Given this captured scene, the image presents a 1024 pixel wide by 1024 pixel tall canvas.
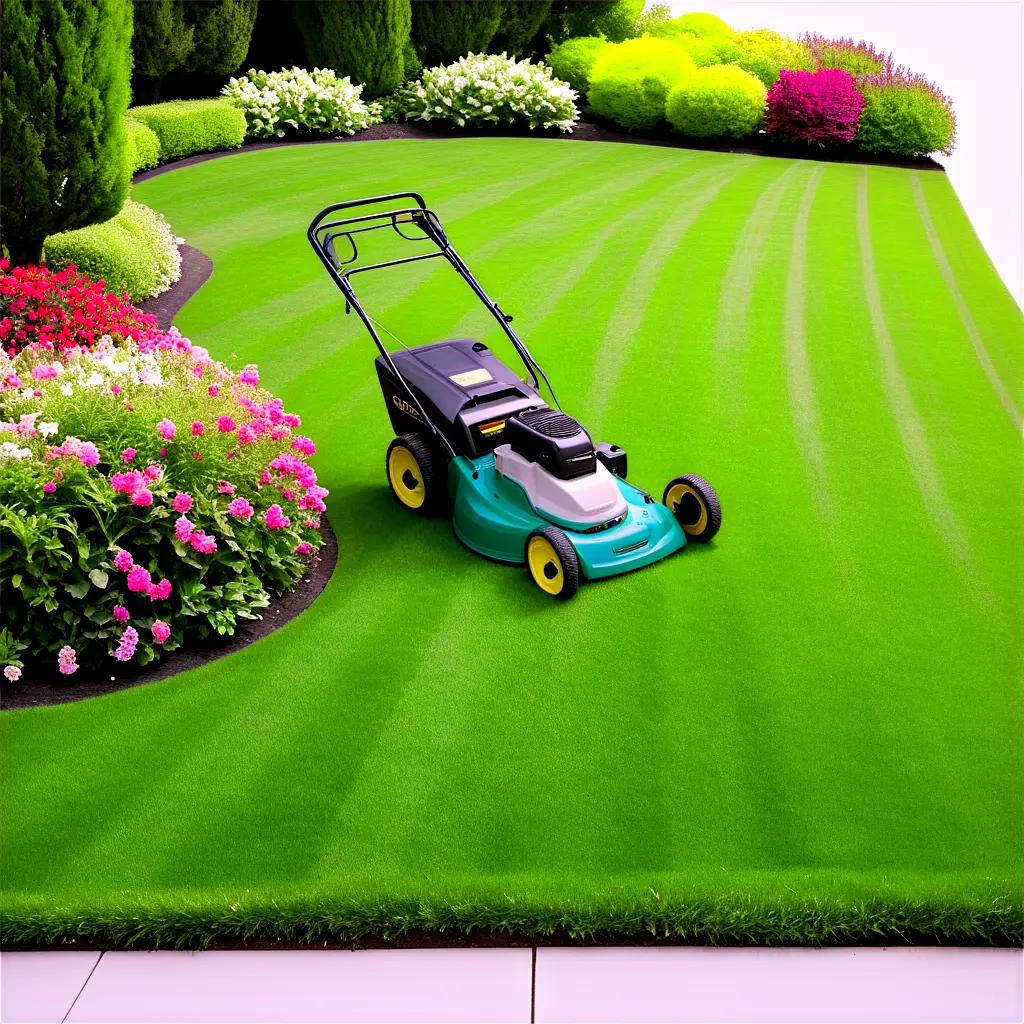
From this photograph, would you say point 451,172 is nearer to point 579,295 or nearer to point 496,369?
point 579,295

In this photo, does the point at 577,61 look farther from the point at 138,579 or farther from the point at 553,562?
the point at 138,579

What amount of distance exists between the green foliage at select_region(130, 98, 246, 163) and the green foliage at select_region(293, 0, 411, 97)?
3254mm

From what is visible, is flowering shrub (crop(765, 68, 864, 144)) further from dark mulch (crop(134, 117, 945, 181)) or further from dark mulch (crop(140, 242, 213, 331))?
dark mulch (crop(140, 242, 213, 331))

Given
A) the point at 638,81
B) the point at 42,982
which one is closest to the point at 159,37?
the point at 638,81

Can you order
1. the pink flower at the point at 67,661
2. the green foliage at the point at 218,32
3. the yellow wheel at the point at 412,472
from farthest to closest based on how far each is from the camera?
the green foliage at the point at 218,32, the yellow wheel at the point at 412,472, the pink flower at the point at 67,661

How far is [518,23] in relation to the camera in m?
23.1

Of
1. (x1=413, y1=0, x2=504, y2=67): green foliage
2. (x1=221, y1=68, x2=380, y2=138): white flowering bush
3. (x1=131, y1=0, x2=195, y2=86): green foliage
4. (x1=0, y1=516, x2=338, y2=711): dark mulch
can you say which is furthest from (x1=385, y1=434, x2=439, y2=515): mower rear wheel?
(x1=413, y1=0, x2=504, y2=67): green foliage

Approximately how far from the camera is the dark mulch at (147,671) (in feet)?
17.2

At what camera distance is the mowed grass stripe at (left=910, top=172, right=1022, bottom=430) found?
861cm

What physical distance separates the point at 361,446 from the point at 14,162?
3.77 metres

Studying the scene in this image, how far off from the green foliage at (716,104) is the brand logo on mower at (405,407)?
14221 mm

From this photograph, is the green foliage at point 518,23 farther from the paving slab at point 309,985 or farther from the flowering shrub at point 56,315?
the paving slab at point 309,985

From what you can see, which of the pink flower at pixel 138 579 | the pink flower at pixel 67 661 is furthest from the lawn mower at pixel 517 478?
the pink flower at pixel 67 661

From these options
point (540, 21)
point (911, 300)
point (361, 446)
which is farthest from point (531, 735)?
point (540, 21)
